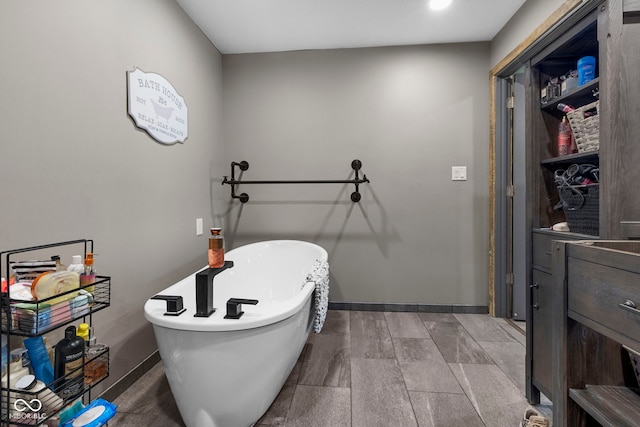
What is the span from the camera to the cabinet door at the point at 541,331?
52.7 inches

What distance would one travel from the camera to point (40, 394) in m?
0.89

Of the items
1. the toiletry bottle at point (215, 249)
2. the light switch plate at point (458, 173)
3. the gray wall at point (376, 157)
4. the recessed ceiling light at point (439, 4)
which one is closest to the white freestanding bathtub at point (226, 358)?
the toiletry bottle at point (215, 249)

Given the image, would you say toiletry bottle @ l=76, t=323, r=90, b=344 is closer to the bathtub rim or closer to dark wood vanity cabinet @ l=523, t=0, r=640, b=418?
the bathtub rim

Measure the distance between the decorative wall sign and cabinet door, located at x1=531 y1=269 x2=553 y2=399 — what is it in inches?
86.1

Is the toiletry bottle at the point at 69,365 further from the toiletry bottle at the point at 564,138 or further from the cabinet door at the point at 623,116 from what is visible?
the toiletry bottle at the point at 564,138

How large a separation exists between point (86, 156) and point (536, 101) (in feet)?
7.13

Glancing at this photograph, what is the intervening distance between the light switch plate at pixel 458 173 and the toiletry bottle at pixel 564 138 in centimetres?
105

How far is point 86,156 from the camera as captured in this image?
1305 millimetres

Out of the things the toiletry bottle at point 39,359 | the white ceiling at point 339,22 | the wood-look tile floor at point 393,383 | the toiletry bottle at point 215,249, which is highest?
the white ceiling at point 339,22

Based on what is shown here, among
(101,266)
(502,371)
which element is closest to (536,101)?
(502,371)

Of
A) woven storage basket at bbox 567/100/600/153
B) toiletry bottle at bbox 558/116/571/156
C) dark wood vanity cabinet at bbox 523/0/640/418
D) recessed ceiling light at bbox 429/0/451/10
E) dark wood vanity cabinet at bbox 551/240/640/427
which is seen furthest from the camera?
recessed ceiling light at bbox 429/0/451/10

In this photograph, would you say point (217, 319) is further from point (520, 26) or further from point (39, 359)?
point (520, 26)

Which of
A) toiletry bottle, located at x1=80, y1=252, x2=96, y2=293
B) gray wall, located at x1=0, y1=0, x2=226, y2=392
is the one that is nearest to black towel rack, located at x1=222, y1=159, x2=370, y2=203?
gray wall, located at x1=0, y1=0, x2=226, y2=392

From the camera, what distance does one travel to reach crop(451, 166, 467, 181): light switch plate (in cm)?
253
